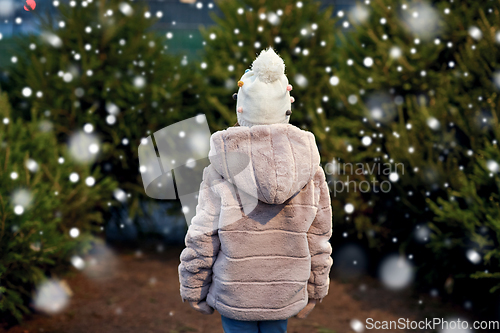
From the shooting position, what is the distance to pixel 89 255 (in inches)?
223

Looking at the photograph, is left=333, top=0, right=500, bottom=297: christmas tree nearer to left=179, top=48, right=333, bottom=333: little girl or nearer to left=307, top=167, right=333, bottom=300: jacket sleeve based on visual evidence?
left=307, top=167, right=333, bottom=300: jacket sleeve

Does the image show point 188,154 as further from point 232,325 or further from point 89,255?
point 232,325

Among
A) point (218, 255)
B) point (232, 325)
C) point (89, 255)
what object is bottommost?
point (89, 255)

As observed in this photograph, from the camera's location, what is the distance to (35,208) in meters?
3.65

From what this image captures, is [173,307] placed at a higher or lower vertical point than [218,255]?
lower

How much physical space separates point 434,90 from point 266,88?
3.66 meters

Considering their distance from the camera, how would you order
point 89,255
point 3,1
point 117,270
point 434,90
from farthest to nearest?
point 3,1
point 89,255
point 117,270
point 434,90

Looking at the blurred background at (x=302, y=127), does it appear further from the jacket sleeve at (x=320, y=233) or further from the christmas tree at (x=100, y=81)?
the jacket sleeve at (x=320, y=233)

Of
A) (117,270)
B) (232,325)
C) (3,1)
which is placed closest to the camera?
(232,325)

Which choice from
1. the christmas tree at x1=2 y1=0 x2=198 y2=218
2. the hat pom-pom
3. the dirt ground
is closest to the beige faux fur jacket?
the hat pom-pom

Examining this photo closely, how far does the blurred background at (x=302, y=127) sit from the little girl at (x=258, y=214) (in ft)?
6.74

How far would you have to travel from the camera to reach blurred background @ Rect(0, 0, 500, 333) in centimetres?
385

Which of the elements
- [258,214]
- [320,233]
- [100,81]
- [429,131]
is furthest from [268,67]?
[100,81]

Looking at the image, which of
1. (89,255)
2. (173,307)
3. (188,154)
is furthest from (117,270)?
(188,154)
